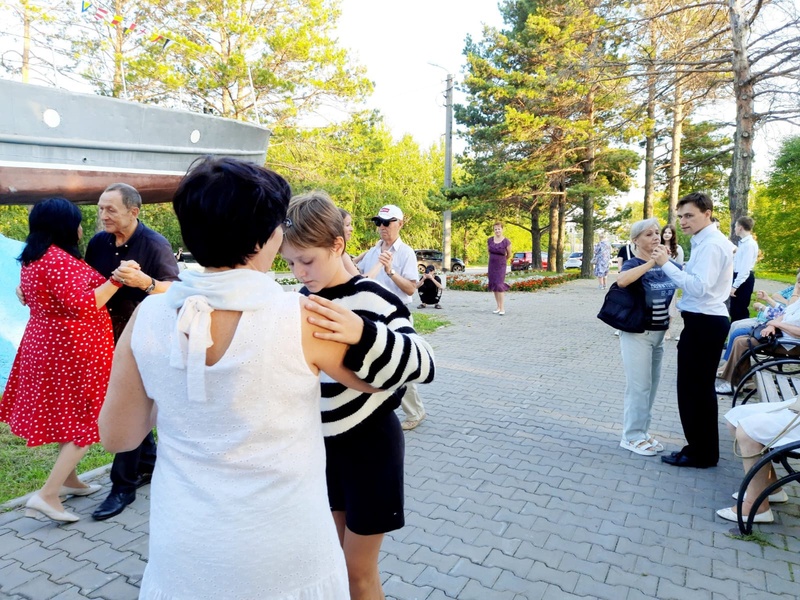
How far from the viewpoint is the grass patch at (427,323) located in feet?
33.9

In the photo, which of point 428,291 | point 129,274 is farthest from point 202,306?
point 428,291

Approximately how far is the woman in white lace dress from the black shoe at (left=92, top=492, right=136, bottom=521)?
2336mm

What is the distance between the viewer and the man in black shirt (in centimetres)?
332

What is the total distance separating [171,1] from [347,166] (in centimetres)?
813

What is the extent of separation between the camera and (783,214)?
61.4 feet

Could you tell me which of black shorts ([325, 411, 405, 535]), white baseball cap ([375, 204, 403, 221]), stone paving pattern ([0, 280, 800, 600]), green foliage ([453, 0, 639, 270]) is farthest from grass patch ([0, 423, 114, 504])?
green foliage ([453, 0, 639, 270])

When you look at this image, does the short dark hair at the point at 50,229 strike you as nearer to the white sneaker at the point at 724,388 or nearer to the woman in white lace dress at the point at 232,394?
the woman in white lace dress at the point at 232,394

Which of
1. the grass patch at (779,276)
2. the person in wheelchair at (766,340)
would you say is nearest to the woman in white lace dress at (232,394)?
the person in wheelchair at (766,340)

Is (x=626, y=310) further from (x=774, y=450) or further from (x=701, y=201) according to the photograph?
(x=774, y=450)

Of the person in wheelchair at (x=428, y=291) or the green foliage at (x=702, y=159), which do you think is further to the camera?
the green foliage at (x=702, y=159)

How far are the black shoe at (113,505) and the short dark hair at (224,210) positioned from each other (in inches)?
110

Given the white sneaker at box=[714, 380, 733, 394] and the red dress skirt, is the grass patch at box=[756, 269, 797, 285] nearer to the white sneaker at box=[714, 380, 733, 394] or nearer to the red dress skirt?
the white sneaker at box=[714, 380, 733, 394]

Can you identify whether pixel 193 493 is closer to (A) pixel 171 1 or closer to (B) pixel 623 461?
(B) pixel 623 461

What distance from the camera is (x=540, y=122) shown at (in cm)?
2119
